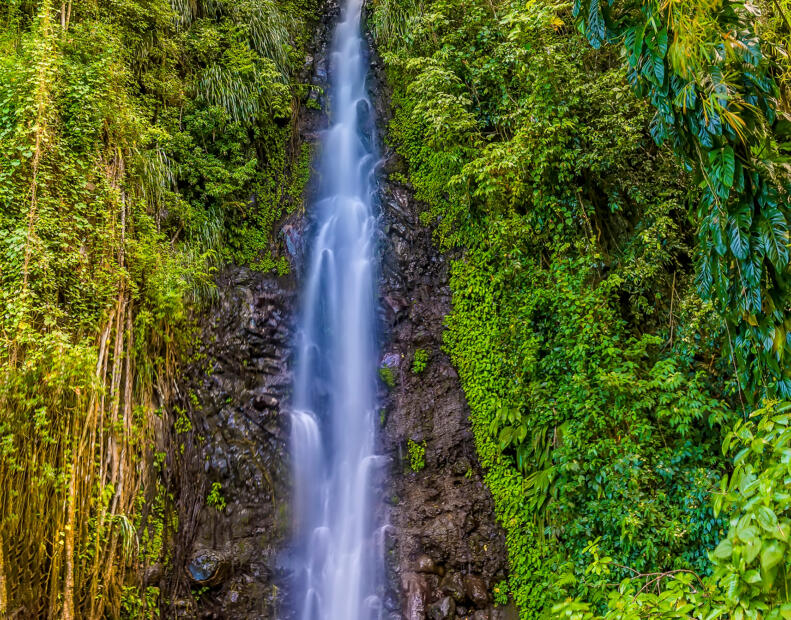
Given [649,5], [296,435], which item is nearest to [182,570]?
[296,435]

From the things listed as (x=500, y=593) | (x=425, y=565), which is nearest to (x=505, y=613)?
(x=500, y=593)

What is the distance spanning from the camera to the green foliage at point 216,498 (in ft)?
17.9

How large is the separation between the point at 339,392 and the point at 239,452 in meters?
1.61

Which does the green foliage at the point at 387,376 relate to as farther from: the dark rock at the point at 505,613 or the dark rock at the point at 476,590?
the dark rock at the point at 505,613

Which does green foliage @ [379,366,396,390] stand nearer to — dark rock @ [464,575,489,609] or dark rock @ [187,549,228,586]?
dark rock @ [464,575,489,609]

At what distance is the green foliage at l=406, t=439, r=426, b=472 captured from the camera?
6.06 m

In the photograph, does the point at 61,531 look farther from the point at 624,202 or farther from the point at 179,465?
the point at 624,202

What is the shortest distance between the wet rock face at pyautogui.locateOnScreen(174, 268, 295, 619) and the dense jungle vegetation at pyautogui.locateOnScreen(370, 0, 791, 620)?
2633 mm

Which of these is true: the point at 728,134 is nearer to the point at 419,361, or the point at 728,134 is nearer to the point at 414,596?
the point at 419,361

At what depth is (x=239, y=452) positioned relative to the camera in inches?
231

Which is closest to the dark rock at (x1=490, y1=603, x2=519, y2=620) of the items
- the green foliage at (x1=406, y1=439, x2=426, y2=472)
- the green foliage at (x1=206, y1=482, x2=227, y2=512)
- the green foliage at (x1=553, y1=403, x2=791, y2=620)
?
the green foliage at (x1=406, y1=439, x2=426, y2=472)

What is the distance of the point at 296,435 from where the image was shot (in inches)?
249

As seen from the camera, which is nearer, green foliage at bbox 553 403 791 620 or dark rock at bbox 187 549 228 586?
green foliage at bbox 553 403 791 620

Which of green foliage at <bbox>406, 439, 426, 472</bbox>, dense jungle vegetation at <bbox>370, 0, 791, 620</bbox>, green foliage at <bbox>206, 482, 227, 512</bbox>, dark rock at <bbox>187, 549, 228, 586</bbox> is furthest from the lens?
green foliage at <bbox>406, 439, 426, 472</bbox>
